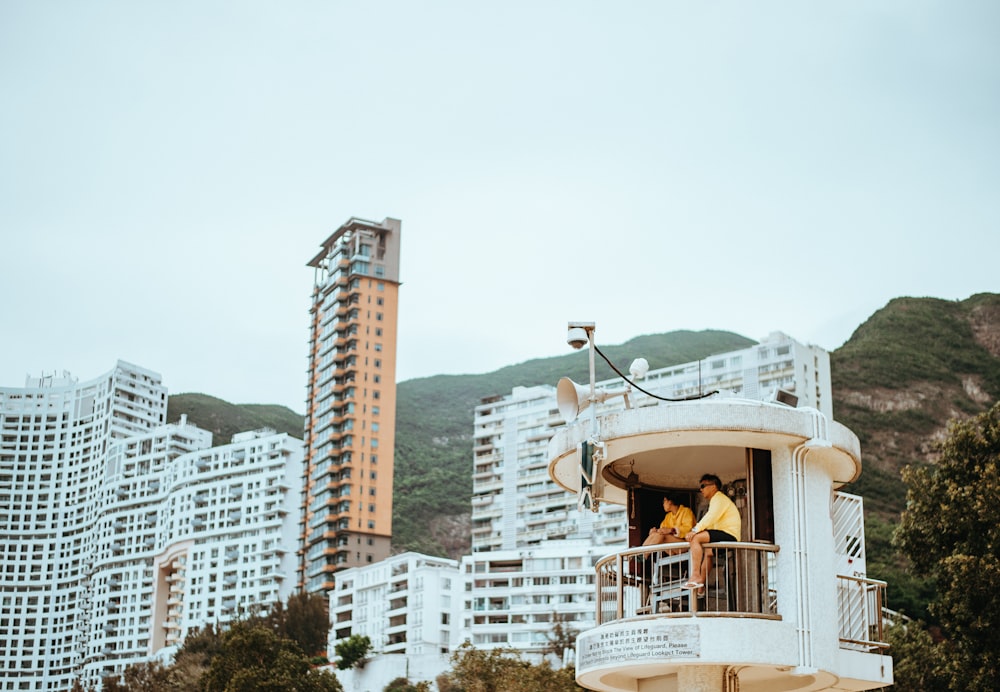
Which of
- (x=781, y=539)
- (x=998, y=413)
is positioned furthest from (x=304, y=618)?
(x=781, y=539)

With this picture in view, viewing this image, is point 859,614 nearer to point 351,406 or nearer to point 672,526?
point 672,526

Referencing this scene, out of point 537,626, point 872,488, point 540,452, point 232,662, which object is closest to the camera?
point 232,662

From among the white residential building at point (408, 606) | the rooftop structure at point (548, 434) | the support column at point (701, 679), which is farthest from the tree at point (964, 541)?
the rooftop structure at point (548, 434)

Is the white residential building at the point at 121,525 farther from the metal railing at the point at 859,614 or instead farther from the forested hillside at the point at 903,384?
the metal railing at the point at 859,614

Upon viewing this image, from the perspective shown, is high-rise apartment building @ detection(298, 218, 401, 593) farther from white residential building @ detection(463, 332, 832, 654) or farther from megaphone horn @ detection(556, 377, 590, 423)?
megaphone horn @ detection(556, 377, 590, 423)

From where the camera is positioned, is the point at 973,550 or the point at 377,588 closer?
the point at 973,550

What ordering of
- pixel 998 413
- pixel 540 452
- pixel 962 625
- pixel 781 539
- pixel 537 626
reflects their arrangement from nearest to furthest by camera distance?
pixel 781 539
pixel 962 625
pixel 998 413
pixel 537 626
pixel 540 452

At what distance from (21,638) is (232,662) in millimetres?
120196

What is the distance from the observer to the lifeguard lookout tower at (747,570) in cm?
1306

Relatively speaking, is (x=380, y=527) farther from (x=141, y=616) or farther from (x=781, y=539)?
(x=781, y=539)

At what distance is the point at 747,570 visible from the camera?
1342 cm

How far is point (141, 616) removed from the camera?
492 ft

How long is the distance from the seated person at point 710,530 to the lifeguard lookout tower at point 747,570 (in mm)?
136

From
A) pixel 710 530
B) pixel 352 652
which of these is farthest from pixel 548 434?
pixel 710 530
